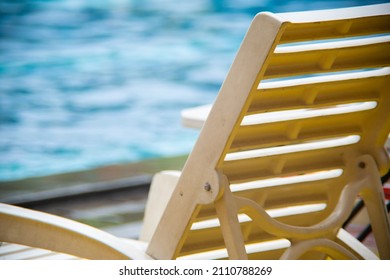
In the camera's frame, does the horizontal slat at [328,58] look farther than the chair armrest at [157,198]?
No

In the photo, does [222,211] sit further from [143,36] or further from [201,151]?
[143,36]

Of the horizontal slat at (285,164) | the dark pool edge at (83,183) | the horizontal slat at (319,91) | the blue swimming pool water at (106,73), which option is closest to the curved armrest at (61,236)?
the horizontal slat at (285,164)

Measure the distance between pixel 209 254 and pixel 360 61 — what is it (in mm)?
525

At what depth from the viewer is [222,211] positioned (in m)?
1.53

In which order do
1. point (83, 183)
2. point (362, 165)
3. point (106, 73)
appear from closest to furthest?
1. point (362, 165)
2. point (83, 183)
3. point (106, 73)

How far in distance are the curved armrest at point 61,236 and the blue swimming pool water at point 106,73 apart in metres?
3.78

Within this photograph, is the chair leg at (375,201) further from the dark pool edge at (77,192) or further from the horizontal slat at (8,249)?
the dark pool edge at (77,192)

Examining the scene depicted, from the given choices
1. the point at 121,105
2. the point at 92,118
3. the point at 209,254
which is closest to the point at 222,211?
the point at 209,254

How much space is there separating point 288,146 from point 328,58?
8.6 inches

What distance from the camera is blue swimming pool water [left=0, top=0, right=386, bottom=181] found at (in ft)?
20.6

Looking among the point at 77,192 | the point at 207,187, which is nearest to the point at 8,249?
the point at 207,187

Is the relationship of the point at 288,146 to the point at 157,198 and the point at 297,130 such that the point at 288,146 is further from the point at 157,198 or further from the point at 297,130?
the point at 157,198

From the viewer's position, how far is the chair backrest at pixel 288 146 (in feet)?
4.81

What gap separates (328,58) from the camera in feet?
5.20
